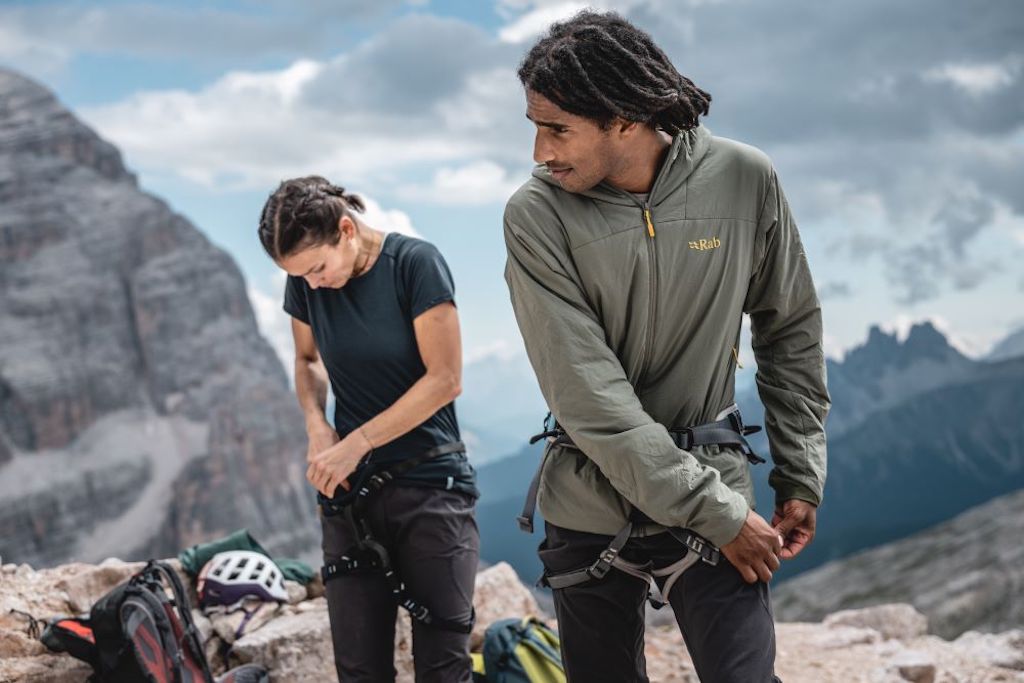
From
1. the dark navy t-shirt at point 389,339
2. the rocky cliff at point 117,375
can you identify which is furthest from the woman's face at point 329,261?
the rocky cliff at point 117,375

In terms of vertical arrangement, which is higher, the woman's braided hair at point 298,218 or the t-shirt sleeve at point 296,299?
the woman's braided hair at point 298,218

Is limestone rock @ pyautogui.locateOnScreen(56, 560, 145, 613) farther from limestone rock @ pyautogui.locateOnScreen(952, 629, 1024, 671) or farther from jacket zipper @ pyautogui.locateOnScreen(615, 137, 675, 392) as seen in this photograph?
limestone rock @ pyautogui.locateOnScreen(952, 629, 1024, 671)

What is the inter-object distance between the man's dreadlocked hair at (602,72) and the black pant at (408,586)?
2467 mm

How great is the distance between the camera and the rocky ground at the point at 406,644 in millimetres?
7125

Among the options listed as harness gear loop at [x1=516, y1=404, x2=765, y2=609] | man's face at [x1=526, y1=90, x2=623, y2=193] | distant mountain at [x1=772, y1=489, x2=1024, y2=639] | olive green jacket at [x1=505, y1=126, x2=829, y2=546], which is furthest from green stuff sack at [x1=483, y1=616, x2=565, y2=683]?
distant mountain at [x1=772, y1=489, x2=1024, y2=639]

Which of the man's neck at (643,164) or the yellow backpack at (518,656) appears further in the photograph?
the yellow backpack at (518,656)

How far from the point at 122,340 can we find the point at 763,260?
6770 inches

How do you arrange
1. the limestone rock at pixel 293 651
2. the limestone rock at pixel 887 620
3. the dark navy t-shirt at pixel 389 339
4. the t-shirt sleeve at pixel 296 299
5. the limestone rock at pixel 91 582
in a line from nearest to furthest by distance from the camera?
the dark navy t-shirt at pixel 389 339 → the t-shirt sleeve at pixel 296 299 → the limestone rock at pixel 293 651 → the limestone rock at pixel 91 582 → the limestone rock at pixel 887 620

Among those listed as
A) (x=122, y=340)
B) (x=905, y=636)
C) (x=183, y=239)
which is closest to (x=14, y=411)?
(x=122, y=340)

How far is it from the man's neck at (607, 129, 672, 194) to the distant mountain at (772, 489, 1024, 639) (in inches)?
3987

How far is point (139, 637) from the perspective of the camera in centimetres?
630

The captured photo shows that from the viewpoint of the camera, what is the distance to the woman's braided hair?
16.1ft

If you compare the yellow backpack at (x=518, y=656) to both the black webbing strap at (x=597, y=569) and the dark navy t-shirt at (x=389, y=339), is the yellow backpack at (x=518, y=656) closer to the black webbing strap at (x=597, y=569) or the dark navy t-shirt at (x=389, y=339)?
the dark navy t-shirt at (x=389, y=339)

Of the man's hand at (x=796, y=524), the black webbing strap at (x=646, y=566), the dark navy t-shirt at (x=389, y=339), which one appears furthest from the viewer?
the dark navy t-shirt at (x=389, y=339)
